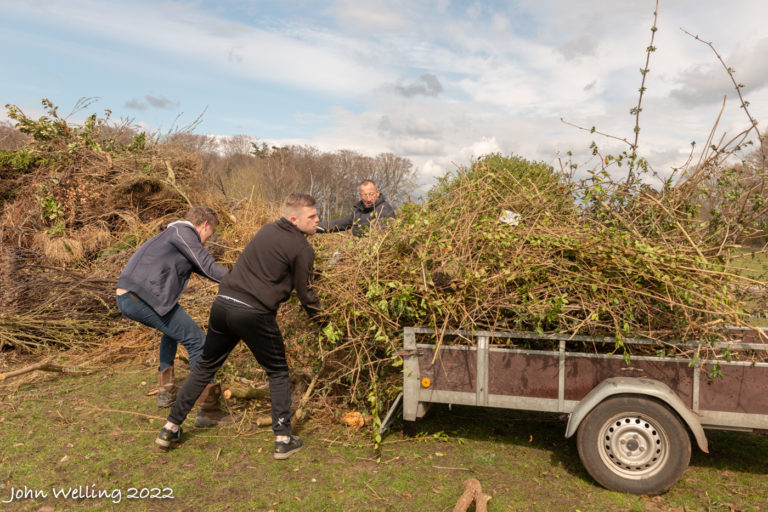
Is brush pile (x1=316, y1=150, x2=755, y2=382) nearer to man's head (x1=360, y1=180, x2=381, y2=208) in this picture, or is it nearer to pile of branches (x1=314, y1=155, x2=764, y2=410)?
pile of branches (x1=314, y1=155, x2=764, y2=410)

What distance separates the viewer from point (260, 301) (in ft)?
12.7

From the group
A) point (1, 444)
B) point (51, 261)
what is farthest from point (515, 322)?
point (51, 261)

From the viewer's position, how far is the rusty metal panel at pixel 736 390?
3240 mm

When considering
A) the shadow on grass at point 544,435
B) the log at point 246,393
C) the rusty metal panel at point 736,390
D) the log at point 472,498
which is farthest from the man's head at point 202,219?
the rusty metal panel at point 736,390

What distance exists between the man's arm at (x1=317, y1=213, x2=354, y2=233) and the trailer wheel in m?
3.10

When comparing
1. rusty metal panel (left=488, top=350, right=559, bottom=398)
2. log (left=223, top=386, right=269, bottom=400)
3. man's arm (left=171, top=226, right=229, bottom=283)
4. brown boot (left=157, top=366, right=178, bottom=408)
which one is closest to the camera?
rusty metal panel (left=488, top=350, right=559, bottom=398)

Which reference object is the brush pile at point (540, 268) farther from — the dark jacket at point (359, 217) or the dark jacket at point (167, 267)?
the dark jacket at point (167, 267)

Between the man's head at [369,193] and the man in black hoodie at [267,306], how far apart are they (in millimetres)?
1921

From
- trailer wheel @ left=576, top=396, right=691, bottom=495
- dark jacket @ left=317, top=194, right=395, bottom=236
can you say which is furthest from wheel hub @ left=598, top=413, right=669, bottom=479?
dark jacket @ left=317, top=194, right=395, bottom=236

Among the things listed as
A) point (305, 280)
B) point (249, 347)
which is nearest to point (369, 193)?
point (305, 280)

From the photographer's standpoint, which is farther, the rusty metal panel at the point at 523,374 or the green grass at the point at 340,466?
the rusty metal panel at the point at 523,374

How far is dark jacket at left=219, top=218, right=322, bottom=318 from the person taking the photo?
3.88m

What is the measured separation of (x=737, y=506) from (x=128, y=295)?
4.94 meters

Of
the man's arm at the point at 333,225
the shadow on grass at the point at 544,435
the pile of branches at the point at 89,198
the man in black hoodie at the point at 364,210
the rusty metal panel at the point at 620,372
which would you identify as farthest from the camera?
the pile of branches at the point at 89,198
